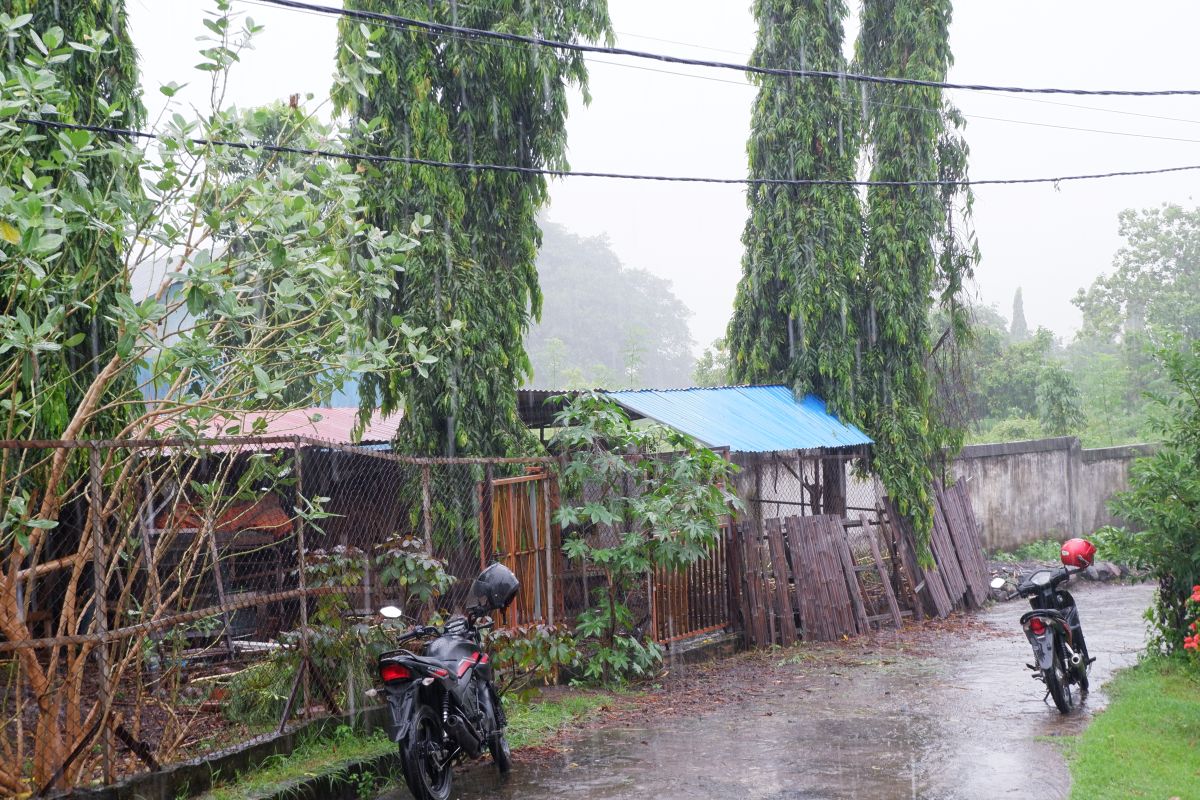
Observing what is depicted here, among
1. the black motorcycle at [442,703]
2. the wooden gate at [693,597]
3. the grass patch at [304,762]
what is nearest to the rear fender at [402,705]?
the black motorcycle at [442,703]

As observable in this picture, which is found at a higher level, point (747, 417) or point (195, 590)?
point (747, 417)

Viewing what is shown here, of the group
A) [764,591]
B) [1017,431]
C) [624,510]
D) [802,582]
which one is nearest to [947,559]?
[802,582]

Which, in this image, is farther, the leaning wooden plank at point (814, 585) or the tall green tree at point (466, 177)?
the leaning wooden plank at point (814, 585)

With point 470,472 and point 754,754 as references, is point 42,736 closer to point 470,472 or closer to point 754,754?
point 754,754

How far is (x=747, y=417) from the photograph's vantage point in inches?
532

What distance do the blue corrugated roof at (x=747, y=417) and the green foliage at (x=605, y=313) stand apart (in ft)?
164

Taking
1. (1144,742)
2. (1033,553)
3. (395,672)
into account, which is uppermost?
(395,672)

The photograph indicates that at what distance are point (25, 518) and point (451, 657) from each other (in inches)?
99.6

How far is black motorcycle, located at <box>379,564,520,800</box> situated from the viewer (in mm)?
6176

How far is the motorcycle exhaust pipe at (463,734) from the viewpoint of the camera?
6.52 meters

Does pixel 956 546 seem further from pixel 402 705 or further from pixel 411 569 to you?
pixel 402 705

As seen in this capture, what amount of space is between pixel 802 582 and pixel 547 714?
4708mm

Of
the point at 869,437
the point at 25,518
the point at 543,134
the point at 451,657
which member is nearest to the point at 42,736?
the point at 25,518

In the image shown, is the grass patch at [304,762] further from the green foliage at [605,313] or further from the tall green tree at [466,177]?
the green foliage at [605,313]
